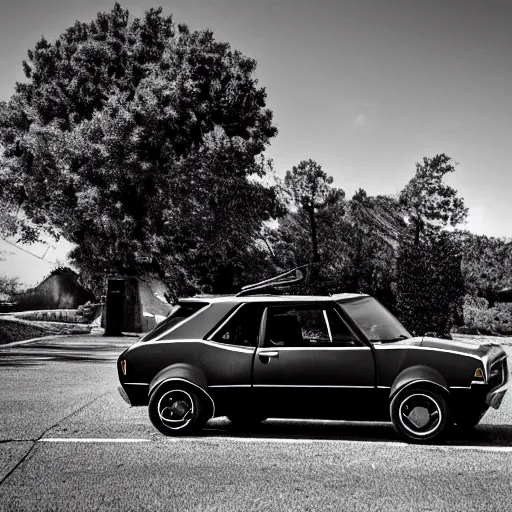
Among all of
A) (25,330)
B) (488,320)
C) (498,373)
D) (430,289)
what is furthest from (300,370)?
(488,320)

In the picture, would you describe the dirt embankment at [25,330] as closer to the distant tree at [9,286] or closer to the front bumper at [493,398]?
the distant tree at [9,286]

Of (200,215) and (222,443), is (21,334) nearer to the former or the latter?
(200,215)

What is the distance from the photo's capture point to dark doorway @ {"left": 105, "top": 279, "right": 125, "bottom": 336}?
1146 inches

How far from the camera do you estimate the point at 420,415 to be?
6.60 meters

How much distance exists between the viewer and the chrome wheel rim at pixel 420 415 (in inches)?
258

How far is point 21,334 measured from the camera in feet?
87.1

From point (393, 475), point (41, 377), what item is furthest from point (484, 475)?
point (41, 377)

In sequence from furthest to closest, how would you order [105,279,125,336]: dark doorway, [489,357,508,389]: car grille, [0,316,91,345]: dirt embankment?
[105,279,125,336]: dark doorway
[0,316,91,345]: dirt embankment
[489,357,508,389]: car grille

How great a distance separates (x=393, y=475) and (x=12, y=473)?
298 centimetres

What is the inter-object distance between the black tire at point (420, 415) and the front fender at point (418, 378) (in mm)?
62

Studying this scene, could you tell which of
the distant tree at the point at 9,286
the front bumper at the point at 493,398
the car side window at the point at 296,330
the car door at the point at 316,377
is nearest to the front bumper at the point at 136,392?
the car door at the point at 316,377

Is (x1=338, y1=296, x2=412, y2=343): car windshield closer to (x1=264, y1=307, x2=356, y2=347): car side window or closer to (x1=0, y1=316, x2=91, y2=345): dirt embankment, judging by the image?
(x1=264, y1=307, x2=356, y2=347): car side window

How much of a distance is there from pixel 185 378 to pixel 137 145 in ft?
79.4

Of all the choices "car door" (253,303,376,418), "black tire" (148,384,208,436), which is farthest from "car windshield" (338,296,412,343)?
"black tire" (148,384,208,436)
